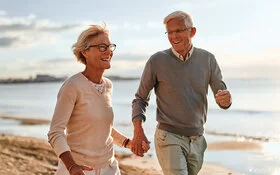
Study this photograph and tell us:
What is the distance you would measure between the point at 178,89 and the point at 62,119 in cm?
139

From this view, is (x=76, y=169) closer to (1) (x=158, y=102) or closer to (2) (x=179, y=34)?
(1) (x=158, y=102)

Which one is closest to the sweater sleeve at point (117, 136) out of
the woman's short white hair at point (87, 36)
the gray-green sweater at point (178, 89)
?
the gray-green sweater at point (178, 89)

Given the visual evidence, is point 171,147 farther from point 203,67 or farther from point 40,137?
point 40,137

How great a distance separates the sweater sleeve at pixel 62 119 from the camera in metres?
3.23

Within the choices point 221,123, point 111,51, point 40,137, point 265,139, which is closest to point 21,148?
point 40,137

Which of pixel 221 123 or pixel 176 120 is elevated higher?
pixel 176 120

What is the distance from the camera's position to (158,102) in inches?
176

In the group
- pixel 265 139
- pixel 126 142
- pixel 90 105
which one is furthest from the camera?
pixel 265 139

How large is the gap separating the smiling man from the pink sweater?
2.65 feet

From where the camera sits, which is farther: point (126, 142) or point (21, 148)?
point (21, 148)

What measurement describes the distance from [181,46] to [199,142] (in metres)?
0.90

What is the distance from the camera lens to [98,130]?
3475 mm

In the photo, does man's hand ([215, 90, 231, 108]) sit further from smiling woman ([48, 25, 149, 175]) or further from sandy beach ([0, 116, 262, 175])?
sandy beach ([0, 116, 262, 175])

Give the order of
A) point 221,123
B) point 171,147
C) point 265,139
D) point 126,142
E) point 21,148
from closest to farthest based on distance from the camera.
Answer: point 126,142 < point 171,147 < point 21,148 < point 265,139 < point 221,123
